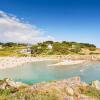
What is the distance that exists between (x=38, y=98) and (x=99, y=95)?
576 centimetres

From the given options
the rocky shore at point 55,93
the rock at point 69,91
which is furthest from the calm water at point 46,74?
the rock at point 69,91

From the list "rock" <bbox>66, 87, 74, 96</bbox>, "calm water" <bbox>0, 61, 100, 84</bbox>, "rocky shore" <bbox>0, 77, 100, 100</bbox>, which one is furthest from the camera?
"calm water" <bbox>0, 61, 100, 84</bbox>

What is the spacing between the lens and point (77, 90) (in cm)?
1744

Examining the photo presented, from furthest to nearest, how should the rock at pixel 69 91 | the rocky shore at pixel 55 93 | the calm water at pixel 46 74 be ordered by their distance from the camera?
the calm water at pixel 46 74 < the rock at pixel 69 91 < the rocky shore at pixel 55 93

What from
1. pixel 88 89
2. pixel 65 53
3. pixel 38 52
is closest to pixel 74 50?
pixel 65 53

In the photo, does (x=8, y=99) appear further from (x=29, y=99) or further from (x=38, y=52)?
(x=38, y=52)

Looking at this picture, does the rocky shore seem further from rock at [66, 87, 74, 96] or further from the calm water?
the calm water

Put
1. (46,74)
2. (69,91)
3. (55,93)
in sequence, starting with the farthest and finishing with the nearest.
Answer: (46,74) < (69,91) < (55,93)

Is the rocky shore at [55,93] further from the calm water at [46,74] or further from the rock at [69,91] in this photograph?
the calm water at [46,74]

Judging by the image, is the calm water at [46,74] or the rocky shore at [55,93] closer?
the rocky shore at [55,93]

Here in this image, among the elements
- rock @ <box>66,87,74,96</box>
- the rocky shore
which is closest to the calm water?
the rocky shore

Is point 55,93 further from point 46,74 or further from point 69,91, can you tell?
point 46,74

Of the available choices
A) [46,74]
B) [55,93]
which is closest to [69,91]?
[55,93]

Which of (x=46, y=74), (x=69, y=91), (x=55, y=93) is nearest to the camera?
(x=55, y=93)
